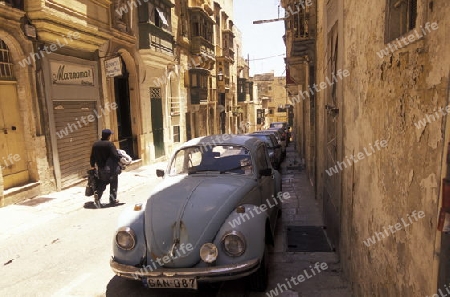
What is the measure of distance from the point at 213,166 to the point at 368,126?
2.61m

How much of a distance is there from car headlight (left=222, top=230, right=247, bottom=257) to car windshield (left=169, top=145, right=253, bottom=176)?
1574 millimetres

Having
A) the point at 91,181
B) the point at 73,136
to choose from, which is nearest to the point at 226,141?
the point at 91,181

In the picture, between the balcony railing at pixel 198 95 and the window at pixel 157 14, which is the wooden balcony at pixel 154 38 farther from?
the balcony railing at pixel 198 95

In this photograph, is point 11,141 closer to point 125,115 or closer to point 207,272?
point 125,115

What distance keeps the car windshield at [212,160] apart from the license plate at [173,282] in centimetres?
196

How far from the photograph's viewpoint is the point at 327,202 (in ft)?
19.7

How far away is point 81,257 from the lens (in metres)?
4.96

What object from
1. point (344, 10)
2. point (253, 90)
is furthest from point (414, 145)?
point (253, 90)

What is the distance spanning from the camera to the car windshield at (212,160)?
4996mm

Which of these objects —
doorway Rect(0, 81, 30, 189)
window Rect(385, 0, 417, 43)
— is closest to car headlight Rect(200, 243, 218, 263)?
window Rect(385, 0, 417, 43)

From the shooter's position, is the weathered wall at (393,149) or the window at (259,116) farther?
the window at (259,116)

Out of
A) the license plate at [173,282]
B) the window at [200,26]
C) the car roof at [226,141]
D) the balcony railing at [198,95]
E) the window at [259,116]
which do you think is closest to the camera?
the license plate at [173,282]

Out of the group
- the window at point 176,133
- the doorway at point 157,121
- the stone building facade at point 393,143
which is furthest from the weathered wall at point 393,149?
the window at point 176,133

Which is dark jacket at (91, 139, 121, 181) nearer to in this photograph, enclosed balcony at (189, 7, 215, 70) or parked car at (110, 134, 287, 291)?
parked car at (110, 134, 287, 291)
